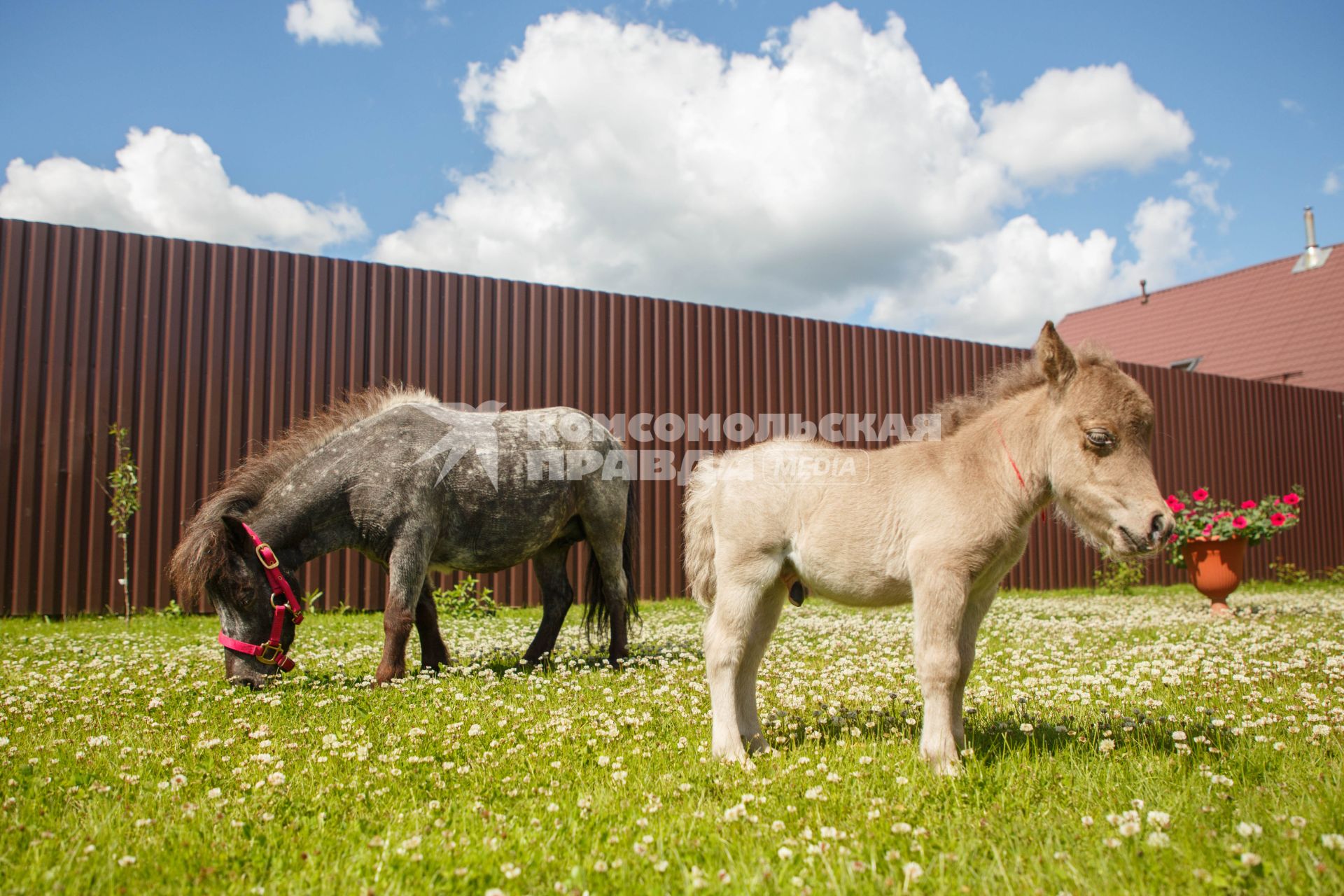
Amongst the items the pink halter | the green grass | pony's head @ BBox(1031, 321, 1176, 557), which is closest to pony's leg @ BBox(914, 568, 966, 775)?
the green grass

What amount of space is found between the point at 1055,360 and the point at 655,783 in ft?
8.20

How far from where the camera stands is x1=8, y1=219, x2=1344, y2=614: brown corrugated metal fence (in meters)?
9.38

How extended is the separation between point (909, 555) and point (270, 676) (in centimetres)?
429

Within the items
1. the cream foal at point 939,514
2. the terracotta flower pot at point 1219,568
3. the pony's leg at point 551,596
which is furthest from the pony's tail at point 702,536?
the terracotta flower pot at point 1219,568

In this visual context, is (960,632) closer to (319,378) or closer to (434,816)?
(434,816)

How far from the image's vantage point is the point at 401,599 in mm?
5699

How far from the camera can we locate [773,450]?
13.7ft

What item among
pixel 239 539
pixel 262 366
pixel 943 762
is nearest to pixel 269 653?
pixel 239 539

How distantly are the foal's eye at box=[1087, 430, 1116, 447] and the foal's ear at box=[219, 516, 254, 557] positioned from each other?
5.09 meters

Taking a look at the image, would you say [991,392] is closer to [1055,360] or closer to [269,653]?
[1055,360]

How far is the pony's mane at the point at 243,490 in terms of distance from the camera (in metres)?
5.26

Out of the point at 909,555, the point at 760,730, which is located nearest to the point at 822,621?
the point at 760,730

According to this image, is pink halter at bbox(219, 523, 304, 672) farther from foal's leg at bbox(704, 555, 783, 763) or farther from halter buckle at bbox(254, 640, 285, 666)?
foal's leg at bbox(704, 555, 783, 763)

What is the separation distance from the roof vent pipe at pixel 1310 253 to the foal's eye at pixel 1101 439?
28.7 meters
